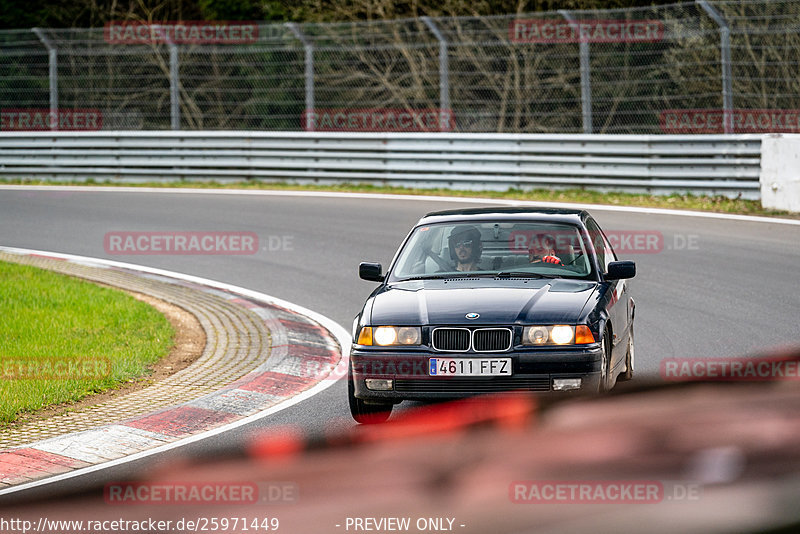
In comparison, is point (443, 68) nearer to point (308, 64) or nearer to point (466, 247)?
point (308, 64)

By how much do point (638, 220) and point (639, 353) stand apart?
7853mm

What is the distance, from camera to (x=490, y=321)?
6383 millimetres

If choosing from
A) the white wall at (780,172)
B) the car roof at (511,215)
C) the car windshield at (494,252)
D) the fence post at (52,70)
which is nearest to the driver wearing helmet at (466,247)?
the car windshield at (494,252)

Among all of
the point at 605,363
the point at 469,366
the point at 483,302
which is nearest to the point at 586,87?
the point at 483,302

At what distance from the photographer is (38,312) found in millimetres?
10945

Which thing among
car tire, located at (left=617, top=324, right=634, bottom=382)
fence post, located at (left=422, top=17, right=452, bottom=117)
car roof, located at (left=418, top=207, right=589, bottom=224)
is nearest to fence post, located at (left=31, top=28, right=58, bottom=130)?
fence post, located at (left=422, top=17, right=452, bottom=117)

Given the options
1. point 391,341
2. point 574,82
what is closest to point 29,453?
point 391,341

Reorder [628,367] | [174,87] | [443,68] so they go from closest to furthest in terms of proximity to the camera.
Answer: [628,367], [443,68], [174,87]

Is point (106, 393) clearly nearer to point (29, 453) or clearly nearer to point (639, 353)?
point (29, 453)

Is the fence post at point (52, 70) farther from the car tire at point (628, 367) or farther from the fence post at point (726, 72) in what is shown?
the car tire at point (628, 367)

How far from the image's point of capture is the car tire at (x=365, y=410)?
269 inches

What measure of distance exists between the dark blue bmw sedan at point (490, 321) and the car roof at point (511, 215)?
0.09 ft

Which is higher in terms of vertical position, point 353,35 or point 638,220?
point 353,35

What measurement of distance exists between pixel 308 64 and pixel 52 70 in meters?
5.72
